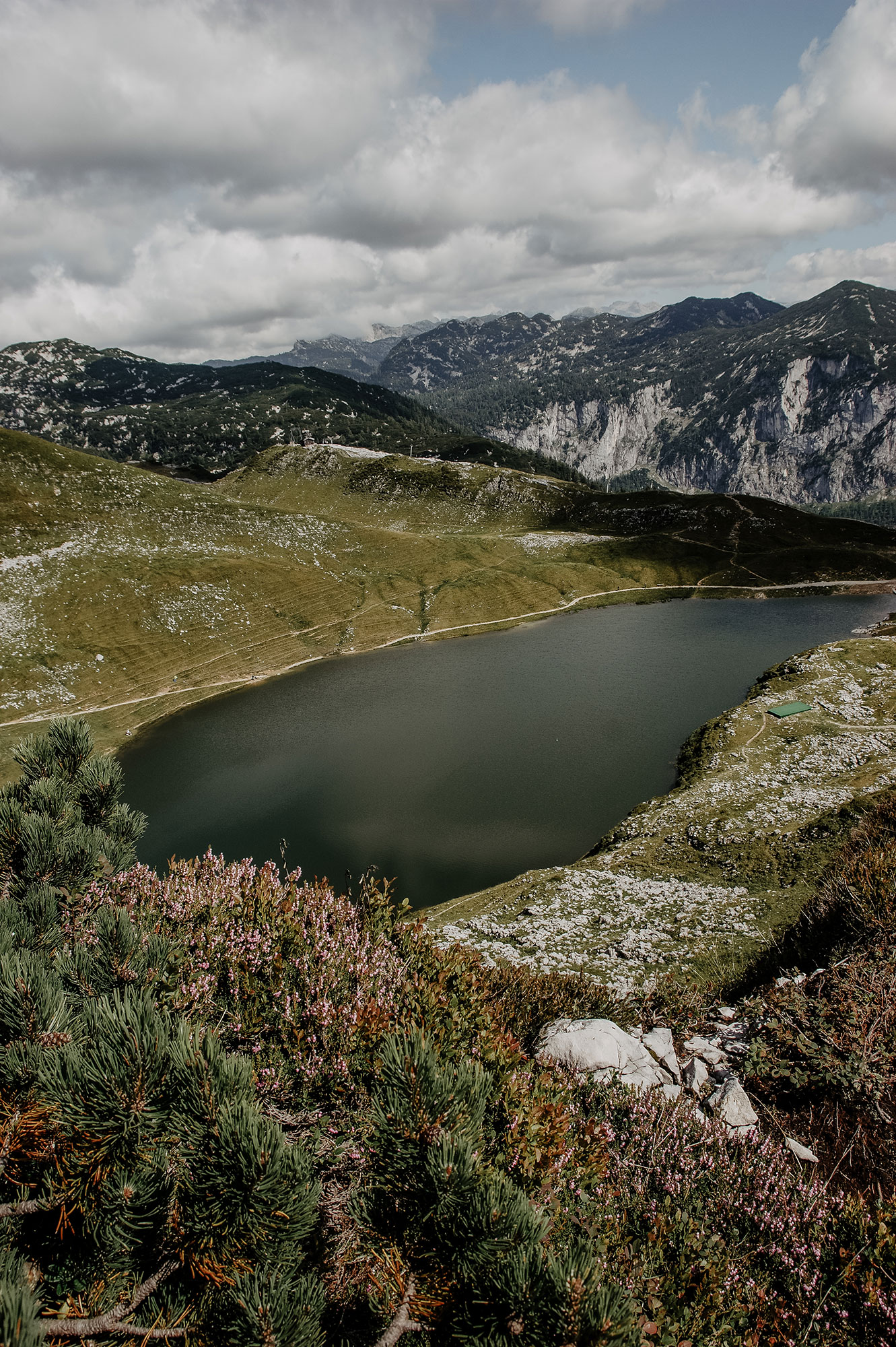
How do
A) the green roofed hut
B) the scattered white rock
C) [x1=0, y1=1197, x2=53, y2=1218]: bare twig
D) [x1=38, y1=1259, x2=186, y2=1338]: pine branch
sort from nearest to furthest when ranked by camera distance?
1. [x1=38, y1=1259, x2=186, y2=1338]: pine branch
2. [x1=0, y1=1197, x2=53, y2=1218]: bare twig
3. the scattered white rock
4. the green roofed hut

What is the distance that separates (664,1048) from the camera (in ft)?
40.5

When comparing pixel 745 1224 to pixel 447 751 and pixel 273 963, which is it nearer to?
pixel 273 963

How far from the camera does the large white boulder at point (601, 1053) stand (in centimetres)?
1085

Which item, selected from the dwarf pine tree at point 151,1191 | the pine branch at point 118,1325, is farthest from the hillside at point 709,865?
the pine branch at point 118,1325

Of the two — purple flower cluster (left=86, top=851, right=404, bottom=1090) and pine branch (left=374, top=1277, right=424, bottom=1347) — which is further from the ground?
pine branch (left=374, top=1277, right=424, bottom=1347)

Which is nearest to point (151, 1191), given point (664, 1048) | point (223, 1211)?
point (223, 1211)

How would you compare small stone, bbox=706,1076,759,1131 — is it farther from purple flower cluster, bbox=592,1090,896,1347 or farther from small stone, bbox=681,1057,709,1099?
purple flower cluster, bbox=592,1090,896,1347

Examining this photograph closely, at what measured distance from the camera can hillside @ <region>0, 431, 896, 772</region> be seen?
8700 cm

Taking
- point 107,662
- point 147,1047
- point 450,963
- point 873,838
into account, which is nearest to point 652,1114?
point 450,963

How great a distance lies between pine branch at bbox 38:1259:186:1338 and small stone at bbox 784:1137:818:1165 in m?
8.88

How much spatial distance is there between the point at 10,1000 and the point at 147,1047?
160cm

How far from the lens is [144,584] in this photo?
338 ft

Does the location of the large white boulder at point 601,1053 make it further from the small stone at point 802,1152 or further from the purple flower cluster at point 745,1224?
the small stone at point 802,1152

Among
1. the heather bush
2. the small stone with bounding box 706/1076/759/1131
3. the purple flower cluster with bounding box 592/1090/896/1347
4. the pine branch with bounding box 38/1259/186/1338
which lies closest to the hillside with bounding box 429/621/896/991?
the small stone with bounding box 706/1076/759/1131
